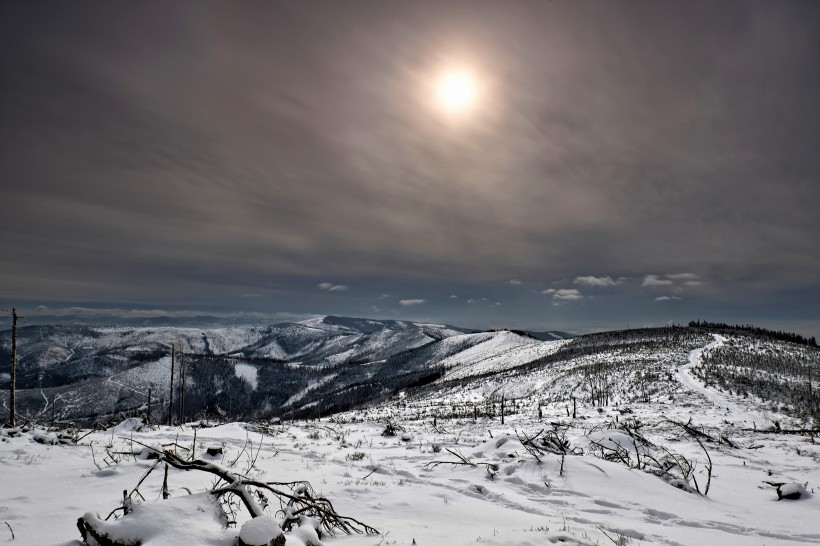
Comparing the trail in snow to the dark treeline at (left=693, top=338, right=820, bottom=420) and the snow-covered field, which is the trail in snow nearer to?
the dark treeline at (left=693, top=338, right=820, bottom=420)

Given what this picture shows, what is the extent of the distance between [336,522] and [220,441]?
1176cm

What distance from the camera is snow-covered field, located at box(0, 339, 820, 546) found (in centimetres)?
549

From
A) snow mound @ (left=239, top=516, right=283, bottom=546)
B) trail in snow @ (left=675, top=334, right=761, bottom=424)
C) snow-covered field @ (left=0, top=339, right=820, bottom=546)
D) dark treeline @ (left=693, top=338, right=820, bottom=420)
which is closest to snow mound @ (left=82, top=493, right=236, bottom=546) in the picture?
snow-covered field @ (left=0, top=339, right=820, bottom=546)

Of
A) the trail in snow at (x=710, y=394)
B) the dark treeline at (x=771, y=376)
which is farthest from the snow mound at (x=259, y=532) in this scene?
the dark treeline at (x=771, y=376)

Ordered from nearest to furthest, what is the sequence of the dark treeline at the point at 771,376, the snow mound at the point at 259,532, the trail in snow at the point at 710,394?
the snow mound at the point at 259,532 → the trail in snow at the point at 710,394 → the dark treeline at the point at 771,376

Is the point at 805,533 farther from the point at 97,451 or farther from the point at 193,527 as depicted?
the point at 97,451

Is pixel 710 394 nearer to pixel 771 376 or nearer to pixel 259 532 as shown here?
pixel 771 376

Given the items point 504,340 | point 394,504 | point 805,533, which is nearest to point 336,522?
point 394,504

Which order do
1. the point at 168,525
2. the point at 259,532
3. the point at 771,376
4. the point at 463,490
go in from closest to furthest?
the point at 259,532, the point at 168,525, the point at 463,490, the point at 771,376

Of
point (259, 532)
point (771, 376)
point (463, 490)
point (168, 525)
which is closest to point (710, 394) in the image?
point (771, 376)

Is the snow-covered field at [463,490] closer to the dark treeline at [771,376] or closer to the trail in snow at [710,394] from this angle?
the trail in snow at [710,394]

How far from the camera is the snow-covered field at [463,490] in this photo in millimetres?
5492

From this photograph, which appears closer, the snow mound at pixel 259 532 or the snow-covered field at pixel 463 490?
the snow mound at pixel 259 532

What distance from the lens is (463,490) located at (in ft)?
30.0
